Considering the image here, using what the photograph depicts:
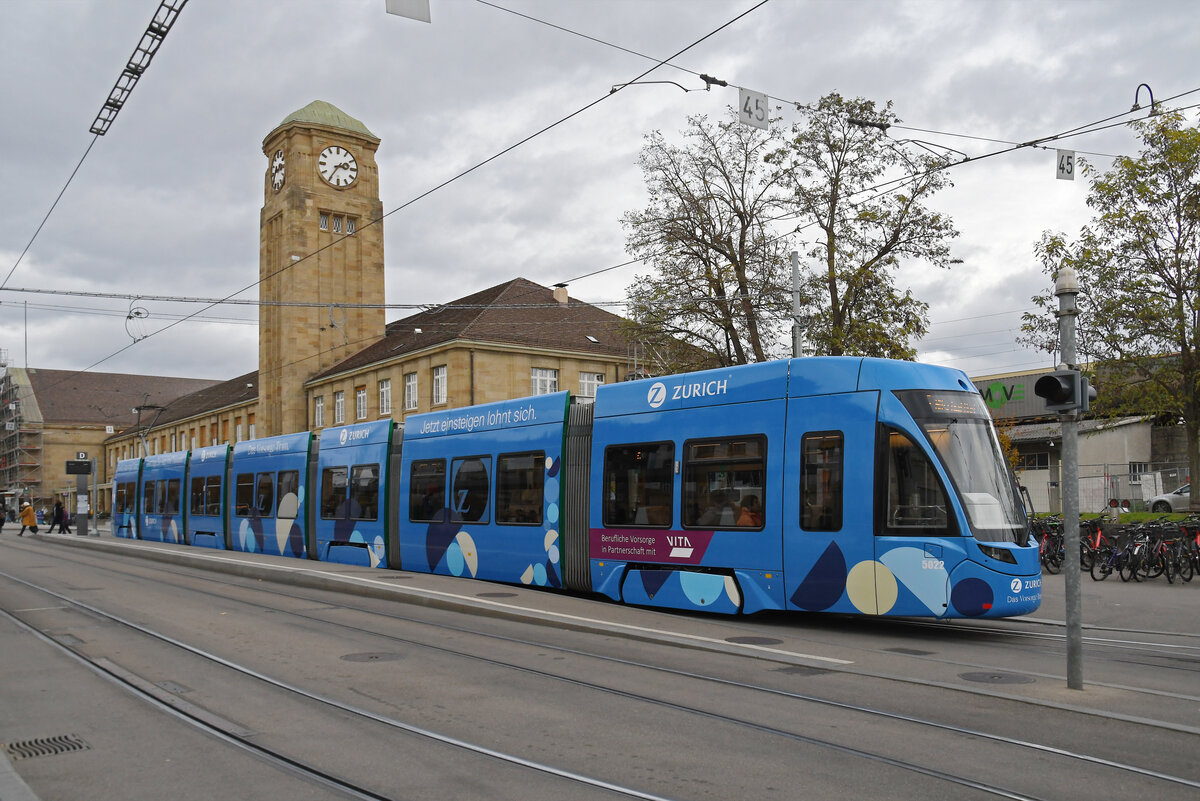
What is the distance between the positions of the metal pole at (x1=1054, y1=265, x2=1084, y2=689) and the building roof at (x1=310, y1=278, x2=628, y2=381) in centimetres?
3629

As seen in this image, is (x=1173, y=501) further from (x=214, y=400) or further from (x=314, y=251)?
(x=214, y=400)

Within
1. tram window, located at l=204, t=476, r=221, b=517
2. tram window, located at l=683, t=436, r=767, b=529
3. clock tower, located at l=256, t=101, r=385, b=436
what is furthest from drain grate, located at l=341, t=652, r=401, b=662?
clock tower, located at l=256, t=101, r=385, b=436

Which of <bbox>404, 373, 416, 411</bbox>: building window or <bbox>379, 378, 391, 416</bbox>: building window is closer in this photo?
<bbox>404, 373, 416, 411</bbox>: building window

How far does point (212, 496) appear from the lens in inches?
1195

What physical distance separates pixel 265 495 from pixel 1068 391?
22.5m

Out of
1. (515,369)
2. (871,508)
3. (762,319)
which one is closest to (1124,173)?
(762,319)

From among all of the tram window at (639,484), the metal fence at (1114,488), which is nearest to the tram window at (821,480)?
the tram window at (639,484)

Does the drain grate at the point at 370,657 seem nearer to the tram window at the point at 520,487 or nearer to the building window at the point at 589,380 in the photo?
the tram window at the point at 520,487

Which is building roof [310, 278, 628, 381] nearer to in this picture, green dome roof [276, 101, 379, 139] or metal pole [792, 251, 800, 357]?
green dome roof [276, 101, 379, 139]

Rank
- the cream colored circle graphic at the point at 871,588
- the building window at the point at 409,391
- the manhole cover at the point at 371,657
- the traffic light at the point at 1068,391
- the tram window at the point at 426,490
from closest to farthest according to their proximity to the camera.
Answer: the traffic light at the point at 1068,391 → the manhole cover at the point at 371,657 → the cream colored circle graphic at the point at 871,588 → the tram window at the point at 426,490 → the building window at the point at 409,391

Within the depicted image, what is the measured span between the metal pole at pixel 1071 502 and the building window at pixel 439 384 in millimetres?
38245

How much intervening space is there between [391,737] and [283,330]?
2158 inches

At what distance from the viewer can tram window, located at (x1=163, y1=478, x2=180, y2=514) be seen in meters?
33.8

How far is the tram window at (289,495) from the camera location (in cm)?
2458
